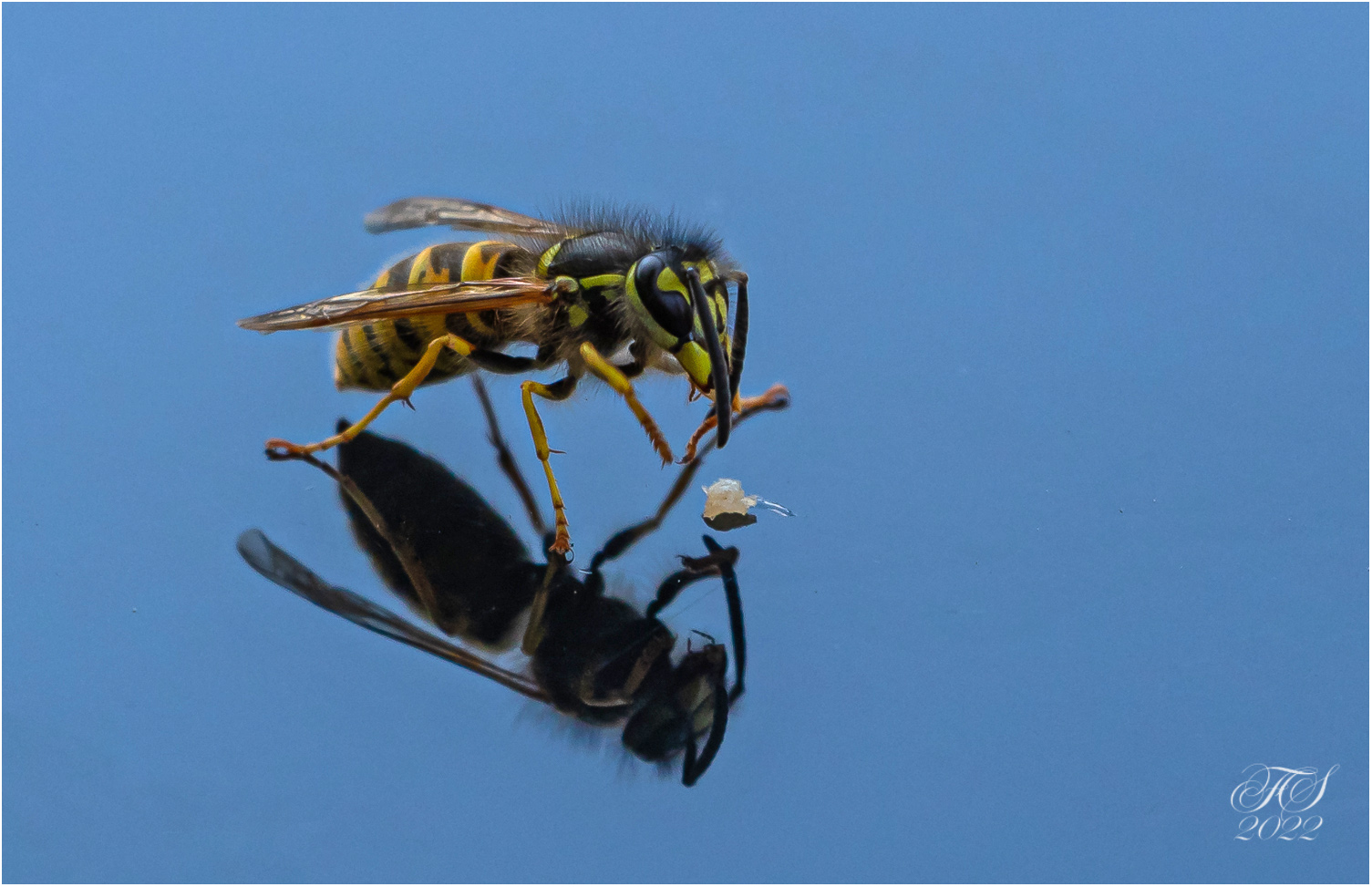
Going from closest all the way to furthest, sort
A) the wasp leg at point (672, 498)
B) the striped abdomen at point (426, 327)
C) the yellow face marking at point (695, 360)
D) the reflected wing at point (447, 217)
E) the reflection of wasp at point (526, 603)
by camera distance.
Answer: the reflection of wasp at point (526, 603) < the wasp leg at point (672, 498) < the yellow face marking at point (695, 360) < the striped abdomen at point (426, 327) < the reflected wing at point (447, 217)

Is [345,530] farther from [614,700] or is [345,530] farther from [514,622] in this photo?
[614,700]

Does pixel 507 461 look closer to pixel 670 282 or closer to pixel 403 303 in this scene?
pixel 403 303

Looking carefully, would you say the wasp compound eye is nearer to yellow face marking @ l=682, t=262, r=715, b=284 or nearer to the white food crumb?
yellow face marking @ l=682, t=262, r=715, b=284

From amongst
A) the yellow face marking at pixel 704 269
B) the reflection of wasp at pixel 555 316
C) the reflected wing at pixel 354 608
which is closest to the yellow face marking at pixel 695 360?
the reflection of wasp at pixel 555 316

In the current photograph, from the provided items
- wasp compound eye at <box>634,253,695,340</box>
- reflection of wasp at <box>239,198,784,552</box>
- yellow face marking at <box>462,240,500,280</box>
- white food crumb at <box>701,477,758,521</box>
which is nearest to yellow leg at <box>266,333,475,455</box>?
reflection of wasp at <box>239,198,784,552</box>

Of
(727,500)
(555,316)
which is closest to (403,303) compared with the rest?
(555,316)

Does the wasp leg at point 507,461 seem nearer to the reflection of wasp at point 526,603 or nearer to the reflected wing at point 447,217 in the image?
the reflection of wasp at point 526,603
